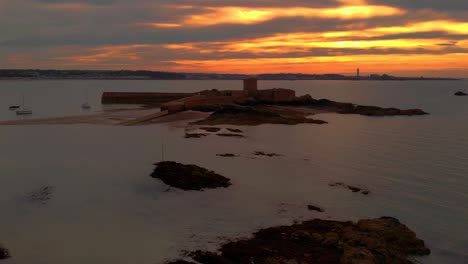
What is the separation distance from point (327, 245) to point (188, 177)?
8238 millimetres

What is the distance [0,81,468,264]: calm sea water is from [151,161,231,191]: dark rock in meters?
0.55

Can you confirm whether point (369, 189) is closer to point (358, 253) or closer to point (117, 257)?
point (358, 253)

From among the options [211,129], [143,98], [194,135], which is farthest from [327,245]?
[143,98]

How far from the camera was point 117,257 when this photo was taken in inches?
457

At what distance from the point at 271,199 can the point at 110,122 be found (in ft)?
99.8

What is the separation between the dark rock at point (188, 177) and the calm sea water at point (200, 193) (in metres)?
0.55

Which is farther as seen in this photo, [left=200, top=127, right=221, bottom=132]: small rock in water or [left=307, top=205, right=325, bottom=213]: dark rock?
[left=200, top=127, right=221, bottom=132]: small rock in water

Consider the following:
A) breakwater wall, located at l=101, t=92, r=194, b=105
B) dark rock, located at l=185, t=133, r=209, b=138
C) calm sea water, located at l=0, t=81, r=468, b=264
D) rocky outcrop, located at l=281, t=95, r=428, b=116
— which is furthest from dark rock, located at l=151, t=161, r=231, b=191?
breakwater wall, located at l=101, t=92, r=194, b=105

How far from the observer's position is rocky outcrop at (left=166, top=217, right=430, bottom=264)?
11.1m

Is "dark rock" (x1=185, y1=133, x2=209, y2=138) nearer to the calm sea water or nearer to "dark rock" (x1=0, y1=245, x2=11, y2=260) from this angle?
the calm sea water

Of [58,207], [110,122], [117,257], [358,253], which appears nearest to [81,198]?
[58,207]

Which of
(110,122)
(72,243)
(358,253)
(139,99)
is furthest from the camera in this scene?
(139,99)

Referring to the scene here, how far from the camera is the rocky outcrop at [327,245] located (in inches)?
437

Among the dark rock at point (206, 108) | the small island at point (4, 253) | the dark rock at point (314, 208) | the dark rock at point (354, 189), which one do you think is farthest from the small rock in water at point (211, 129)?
the small island at point (4, 253)
